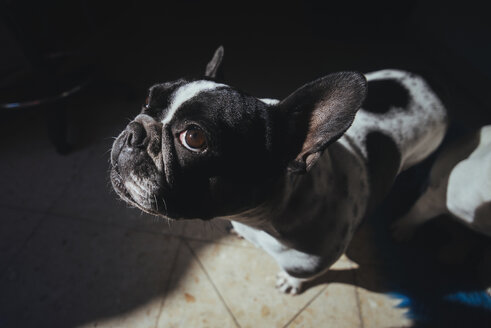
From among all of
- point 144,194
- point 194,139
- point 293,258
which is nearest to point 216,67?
point 194,139

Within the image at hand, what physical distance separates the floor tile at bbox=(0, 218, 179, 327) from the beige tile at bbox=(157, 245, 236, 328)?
0.07 meters

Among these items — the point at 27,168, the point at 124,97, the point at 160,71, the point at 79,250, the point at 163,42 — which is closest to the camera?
the point at 79,250

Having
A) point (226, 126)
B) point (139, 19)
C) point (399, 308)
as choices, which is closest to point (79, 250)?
point (226, 126)

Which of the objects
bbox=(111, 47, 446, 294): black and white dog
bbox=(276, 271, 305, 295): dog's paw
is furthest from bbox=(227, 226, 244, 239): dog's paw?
bbox=(111, 47, 446, 294): black and white dog

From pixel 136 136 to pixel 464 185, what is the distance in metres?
1.56

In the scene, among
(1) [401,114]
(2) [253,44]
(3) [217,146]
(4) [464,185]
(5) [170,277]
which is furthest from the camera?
(2) [253,44]

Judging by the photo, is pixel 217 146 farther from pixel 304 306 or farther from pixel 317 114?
pixel 304 306

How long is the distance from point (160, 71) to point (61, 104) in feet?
3.35

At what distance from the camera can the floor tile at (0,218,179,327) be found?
184 centimetres

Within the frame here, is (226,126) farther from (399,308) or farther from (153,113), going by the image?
(399,308)

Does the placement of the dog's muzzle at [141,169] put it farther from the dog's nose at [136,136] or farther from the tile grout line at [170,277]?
the tile grout line at [170,277]

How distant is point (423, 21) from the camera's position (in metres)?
3.21

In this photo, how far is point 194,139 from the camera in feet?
3.36

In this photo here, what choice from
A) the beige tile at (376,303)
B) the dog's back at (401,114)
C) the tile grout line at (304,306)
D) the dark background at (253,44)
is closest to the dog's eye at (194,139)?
the dog's back at (401,114)
